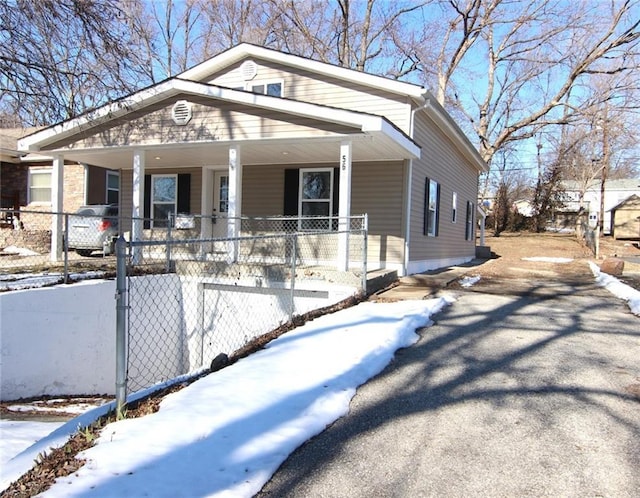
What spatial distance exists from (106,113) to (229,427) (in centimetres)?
918

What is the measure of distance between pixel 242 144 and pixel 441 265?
721cm

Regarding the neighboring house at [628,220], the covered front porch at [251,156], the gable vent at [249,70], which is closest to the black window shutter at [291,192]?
the covered front porch at [251,156]

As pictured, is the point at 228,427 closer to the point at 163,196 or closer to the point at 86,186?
the point at 163,196

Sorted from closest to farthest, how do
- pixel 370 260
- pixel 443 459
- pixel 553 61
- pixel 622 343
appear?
pixel 443 459, pixel 622 343, pixel 370 260, pixel 553 61

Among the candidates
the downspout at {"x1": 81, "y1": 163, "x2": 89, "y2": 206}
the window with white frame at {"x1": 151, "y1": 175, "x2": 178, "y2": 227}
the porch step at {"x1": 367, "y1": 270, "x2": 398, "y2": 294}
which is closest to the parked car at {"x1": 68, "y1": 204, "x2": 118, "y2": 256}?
the window with white frame at {"x1": 151, "y1": 175, "x2": 178, "y2": 227}

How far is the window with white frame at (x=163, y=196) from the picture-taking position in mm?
13500

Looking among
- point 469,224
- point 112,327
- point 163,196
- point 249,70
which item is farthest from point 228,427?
point 469,224

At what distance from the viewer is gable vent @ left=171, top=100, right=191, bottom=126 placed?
10227 millimetres

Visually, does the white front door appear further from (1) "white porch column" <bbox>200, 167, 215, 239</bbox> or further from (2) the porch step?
(2) the porch step

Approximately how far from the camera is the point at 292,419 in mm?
3227

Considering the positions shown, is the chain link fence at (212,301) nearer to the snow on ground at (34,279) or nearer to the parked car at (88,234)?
the snow on ground at (34,279)

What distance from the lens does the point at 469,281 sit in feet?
35.3

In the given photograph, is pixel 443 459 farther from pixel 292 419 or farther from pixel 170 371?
pixel 170 371

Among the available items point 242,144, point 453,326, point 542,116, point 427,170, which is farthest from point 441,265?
point 542,116
